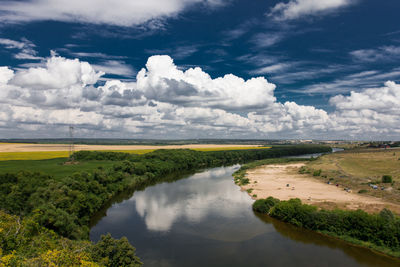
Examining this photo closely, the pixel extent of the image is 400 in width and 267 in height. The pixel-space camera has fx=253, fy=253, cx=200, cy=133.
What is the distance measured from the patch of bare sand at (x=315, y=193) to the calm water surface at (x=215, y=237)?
8451 millimetres

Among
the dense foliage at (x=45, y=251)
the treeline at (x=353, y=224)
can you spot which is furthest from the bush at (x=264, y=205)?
the dense foliage at (x=45, y=251)

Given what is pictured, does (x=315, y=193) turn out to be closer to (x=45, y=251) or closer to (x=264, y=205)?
(x=264, y=205)

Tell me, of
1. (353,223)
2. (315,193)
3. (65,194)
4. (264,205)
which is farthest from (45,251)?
(315,193)

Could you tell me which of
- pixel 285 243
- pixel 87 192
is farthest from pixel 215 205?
pixel 87 192

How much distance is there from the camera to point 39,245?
17656mm

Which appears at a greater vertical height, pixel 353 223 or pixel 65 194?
pixel 65 194

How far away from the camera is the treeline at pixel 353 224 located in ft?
86.9

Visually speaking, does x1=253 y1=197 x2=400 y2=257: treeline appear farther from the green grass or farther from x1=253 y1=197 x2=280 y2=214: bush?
the green grass

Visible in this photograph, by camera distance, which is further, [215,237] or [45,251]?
[215,237]

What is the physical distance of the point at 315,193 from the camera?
49.0 meters

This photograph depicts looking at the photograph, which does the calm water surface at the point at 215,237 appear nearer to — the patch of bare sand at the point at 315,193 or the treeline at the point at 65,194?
the treeline at the point at 65,194

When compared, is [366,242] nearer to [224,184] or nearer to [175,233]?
[175,233]

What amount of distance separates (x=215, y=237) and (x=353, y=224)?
53.4ft

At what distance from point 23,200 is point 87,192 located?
9.90m
